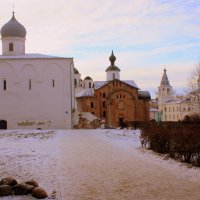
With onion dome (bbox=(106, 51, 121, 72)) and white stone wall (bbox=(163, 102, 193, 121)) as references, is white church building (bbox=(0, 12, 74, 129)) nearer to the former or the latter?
onion dome (bbox=(106, 51, 121, 72))

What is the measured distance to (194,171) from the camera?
9453 millimetres

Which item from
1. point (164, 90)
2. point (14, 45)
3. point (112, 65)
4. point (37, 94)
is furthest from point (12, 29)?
point (164, 90)

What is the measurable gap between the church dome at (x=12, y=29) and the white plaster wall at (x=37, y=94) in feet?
11.6

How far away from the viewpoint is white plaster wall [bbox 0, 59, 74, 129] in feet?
135

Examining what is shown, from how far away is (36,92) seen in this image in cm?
4181

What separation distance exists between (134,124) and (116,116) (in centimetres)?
2317

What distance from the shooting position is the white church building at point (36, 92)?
135 feet

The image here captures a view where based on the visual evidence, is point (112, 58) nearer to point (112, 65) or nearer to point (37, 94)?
point (112, 65)

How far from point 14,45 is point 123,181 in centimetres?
3786

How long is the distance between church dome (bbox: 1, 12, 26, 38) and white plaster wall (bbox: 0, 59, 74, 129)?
354 cm

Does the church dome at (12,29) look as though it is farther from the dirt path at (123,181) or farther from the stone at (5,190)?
the stone at (5,190)

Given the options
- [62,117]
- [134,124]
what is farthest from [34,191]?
[62,117]

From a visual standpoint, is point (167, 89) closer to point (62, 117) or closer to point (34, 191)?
point (62, 117)

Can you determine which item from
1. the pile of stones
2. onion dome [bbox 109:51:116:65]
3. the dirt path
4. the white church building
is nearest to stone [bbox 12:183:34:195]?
the pile of stones
